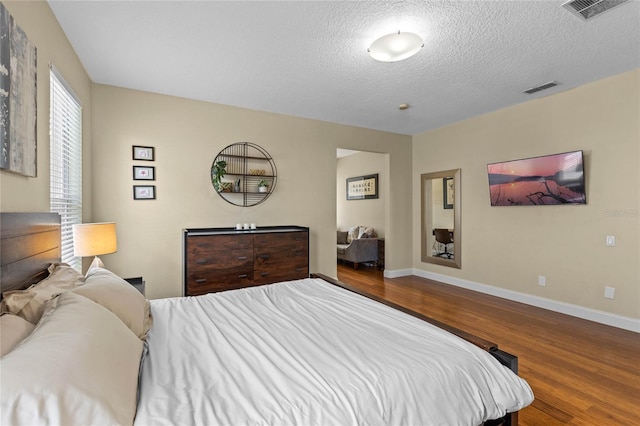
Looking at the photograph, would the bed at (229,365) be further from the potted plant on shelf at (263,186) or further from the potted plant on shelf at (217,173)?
the potted plant on shelf at (263,186)

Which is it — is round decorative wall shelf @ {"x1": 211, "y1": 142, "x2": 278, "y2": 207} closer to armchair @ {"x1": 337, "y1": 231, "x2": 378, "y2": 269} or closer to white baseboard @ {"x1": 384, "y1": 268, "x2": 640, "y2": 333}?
armchair @ {"x1": 337, "y1": 231, "x2": 378, "y2": 269}

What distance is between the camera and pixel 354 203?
7.54 meters

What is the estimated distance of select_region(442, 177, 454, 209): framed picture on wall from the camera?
5.27m

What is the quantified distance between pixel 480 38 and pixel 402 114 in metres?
2.02

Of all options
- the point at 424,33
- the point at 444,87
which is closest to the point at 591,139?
the point at 444,87

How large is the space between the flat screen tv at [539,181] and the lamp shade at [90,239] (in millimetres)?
4848

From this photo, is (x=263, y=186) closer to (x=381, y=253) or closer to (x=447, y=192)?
(x=381, y=253)

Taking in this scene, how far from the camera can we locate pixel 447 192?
17.6 ft

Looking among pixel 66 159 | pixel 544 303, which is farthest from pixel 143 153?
pixel 544 303

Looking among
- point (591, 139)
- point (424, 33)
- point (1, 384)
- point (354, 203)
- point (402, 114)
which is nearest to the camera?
point (1, 384)

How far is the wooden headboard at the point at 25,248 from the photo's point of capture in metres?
1.32

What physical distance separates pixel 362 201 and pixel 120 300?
20.1 feet

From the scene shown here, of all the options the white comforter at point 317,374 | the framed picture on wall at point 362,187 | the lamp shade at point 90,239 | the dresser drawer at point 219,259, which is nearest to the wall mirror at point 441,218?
the framed picture on wall at point 362,187

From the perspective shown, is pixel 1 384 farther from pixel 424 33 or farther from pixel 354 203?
pixel 354 203
